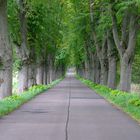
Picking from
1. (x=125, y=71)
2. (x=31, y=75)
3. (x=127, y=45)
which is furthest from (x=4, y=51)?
(x=31, y=75)

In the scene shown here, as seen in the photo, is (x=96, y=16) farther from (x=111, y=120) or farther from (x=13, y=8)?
(x=111, y=120)

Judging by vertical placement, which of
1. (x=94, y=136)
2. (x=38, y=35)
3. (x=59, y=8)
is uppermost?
(x=59, y=8)

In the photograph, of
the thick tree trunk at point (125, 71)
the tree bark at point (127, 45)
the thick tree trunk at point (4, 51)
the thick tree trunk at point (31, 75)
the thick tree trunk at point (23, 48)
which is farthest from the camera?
the thick tree trunk at point (31, 75)

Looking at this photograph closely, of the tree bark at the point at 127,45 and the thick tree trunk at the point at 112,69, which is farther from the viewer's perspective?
the thick tree trunk at the point at 112,69

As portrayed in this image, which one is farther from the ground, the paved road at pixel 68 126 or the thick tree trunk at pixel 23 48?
the thick tree trunk at pixel 23 48

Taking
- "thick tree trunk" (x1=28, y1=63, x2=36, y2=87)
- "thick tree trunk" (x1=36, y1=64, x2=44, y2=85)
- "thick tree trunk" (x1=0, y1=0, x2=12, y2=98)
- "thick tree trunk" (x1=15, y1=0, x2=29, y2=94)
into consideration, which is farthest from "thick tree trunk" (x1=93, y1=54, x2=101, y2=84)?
"thick tree trunk" (x1=0, y1=0, x2=12, y2=98)

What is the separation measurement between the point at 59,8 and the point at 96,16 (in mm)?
8759

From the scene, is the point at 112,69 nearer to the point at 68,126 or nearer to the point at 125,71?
the point at 125,71

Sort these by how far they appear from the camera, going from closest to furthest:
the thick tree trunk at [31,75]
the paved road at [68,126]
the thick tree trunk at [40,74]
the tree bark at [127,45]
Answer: the paved road at [68,126] → the tree bark at [127,45] → the thick tree trunk at [31,75] → the thick tree trunk at [40,74]

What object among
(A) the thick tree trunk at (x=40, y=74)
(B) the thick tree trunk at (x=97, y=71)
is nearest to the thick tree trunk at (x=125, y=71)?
(A) the thick tree trunk at (x=40, y=74)

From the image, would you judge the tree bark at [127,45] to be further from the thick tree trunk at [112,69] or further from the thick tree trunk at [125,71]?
the thick tree trunk at [112,69]

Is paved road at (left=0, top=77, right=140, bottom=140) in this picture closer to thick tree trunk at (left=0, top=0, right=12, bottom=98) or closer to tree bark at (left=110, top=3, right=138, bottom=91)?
thick tree trunk at (left=0, top=0, right=12, bottom=98)

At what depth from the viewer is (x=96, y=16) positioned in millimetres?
38688

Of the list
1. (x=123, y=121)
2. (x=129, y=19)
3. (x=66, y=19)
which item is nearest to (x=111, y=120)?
(x=123, y=121)
